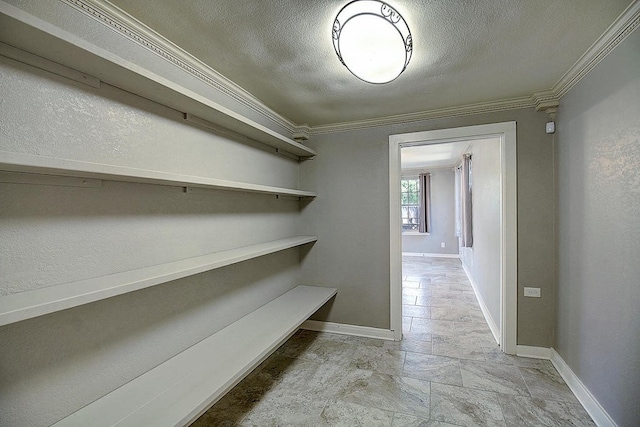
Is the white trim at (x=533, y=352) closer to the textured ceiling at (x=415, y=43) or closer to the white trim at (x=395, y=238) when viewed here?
the white trim at (x=395, y=238)

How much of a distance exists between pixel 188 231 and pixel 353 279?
6.38 ft

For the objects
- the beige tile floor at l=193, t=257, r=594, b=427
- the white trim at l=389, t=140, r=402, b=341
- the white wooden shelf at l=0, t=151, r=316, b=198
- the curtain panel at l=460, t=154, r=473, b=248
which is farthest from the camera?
the curtain panel at l=460, t=154, r=473, b=248

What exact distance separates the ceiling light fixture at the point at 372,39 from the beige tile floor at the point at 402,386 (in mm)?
2233

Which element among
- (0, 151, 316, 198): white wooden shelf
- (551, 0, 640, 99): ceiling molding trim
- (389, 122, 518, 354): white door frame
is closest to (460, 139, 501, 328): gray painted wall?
(389, 122, 518, 354): white door frame

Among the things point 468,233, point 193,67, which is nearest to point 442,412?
point 193,67

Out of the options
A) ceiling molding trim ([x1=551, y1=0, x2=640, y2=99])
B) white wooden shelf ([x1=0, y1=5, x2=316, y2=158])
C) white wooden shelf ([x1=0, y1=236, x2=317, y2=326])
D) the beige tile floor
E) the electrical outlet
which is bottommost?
the beige tile floor

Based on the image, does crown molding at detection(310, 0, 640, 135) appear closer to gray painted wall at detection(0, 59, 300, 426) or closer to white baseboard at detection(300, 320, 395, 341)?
gray painted wall at detection(0, 59, 300, 426)

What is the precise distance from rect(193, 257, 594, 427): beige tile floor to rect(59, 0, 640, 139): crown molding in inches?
90.1

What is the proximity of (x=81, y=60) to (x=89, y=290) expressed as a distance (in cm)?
93

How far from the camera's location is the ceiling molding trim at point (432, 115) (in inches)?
102

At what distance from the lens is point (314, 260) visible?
3344mm

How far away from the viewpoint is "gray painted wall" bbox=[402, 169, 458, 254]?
7.78m

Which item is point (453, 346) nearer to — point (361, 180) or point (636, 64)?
point (361, 180)

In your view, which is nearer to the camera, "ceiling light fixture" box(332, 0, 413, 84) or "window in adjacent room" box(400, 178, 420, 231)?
"ceiling light fixture" box(332, 0, 413, 84)
